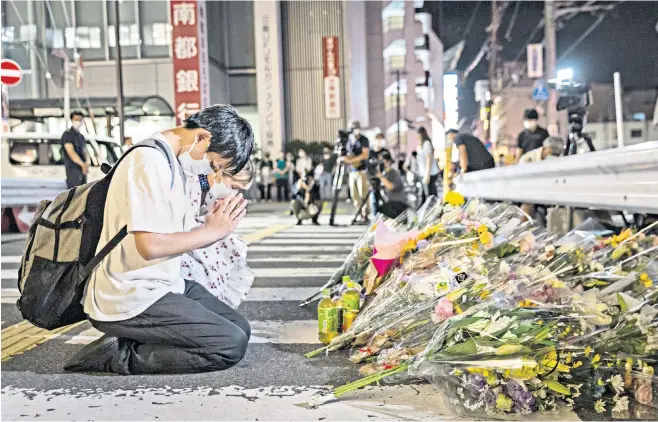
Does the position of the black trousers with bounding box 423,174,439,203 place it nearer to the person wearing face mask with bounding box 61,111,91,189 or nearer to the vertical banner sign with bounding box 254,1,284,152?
the person wearing face mask with bounding box 61,111,91,189

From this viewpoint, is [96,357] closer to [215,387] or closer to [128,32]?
[215,387]

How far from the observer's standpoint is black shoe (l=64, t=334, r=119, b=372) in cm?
351

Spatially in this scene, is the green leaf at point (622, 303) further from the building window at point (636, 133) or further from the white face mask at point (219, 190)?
the building window at point (636, 133)

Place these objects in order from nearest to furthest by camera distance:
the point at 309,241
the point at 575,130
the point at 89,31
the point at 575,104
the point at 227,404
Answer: the point at 227,404, the point at 575,104, the point at 575,130, the point at 309,241, the point at 89,31

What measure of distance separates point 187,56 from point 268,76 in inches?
283

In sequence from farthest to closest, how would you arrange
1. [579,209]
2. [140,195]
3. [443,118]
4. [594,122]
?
[594,122]
[443,118]
[579,209]
[140,195]

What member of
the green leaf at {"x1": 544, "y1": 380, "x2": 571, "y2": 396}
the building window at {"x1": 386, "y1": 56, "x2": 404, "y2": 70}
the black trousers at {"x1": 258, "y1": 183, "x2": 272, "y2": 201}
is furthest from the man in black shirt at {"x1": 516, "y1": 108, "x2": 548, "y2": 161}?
the building window at {"x1": 386, "y1": 56, "x2": 404, "y2": 70}

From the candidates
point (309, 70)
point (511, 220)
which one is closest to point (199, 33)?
point (309, 70)

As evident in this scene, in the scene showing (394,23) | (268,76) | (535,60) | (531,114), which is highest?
(394,23)

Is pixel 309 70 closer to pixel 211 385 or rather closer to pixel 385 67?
pixel 385 67

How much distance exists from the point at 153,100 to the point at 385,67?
17.2 m

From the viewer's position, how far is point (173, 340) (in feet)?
11.2

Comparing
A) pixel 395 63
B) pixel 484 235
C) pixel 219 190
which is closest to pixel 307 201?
A: pixel 219 190

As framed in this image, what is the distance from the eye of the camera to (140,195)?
10.2ft
